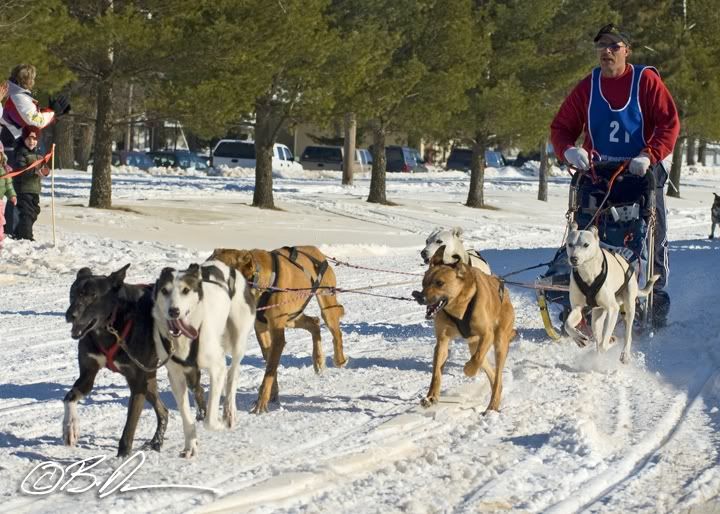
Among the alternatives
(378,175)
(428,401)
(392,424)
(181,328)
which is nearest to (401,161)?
(378,175)

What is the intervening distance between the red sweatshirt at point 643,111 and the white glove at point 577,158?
4.3 inches

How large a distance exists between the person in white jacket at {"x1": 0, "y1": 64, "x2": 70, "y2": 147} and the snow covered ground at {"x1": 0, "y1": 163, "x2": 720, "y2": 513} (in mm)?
1522

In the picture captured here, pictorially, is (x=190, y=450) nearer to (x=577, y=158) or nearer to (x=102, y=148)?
(x=577, y=158)

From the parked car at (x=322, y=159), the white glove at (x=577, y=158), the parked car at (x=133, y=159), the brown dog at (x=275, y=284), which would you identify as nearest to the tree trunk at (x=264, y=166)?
the white glove at (x=577, y=158)

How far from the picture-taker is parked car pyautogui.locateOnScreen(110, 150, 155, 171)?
45625 millimetres

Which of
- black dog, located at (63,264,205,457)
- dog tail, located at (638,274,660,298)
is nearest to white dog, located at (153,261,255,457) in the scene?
black dog, located at (63,264,205,457)

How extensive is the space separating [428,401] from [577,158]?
9.83ft

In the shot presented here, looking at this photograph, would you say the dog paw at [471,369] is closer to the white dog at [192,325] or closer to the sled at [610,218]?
the white dog at [192,325]

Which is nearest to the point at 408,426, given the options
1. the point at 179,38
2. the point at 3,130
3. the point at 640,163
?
the point at 640,163

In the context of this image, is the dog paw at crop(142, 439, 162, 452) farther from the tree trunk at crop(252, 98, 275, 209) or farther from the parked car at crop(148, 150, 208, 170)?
the parked car at crop(148, 150, 208, 170)

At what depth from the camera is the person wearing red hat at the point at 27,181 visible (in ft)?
44.3

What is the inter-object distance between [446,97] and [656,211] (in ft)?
54.0

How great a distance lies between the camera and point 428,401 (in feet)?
22.7

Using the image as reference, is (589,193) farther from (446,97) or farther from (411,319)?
(446,97)
